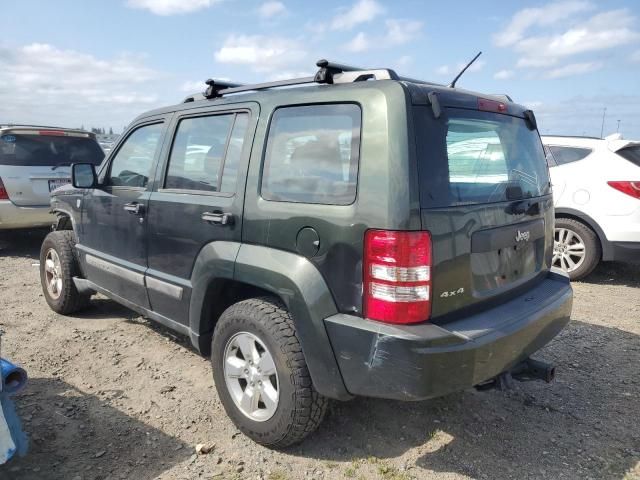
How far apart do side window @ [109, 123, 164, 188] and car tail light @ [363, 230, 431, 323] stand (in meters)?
2.00

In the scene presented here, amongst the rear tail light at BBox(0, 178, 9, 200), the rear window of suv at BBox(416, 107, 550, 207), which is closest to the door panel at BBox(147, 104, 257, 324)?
the rear window of suv at BBox(416, 107, 550, 207)

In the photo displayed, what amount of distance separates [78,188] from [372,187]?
9.68 ft

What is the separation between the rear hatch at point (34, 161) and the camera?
6.61m

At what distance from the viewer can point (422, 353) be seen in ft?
6.85

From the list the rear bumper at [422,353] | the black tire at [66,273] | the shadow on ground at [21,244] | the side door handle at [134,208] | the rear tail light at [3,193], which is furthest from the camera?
the shadow on ground at [21,244]

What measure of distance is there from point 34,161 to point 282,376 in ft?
19.5

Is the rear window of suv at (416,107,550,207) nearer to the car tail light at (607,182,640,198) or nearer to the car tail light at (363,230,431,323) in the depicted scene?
the car tail light at (363,230,431,323)

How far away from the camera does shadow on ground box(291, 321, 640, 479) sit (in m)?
2.61

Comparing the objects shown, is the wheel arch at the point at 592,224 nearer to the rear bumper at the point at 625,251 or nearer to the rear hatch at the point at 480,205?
the rear bumper at the point at 625,251

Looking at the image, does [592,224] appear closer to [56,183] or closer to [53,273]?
[53,273]

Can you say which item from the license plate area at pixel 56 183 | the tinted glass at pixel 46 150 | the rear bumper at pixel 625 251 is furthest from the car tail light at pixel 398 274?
the tinted glass at pixel 46 150

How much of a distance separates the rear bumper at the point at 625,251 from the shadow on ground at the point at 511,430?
230cm

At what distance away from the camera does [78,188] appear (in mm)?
4117

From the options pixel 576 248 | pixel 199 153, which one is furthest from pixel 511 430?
pixel 576 248
